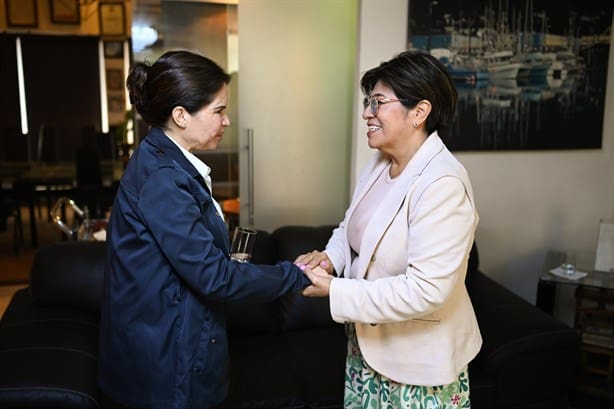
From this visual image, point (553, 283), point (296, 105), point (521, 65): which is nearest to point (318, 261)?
point (553, 283)

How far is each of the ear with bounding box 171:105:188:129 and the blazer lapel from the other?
524 mm

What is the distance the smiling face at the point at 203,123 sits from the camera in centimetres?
135

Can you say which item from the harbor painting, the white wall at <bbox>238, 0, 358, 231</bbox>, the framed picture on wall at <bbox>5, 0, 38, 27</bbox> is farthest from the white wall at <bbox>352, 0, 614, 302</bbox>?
the framed picture on wall at <bbox>5, 0, 38, 27</bbox>

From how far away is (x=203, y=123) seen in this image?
1.36m

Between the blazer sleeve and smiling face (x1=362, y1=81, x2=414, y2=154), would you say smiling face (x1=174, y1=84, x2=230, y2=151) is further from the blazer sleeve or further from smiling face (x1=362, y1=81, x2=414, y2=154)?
the blazer sleeve

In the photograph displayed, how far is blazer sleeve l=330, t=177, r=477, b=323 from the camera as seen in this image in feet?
4.37

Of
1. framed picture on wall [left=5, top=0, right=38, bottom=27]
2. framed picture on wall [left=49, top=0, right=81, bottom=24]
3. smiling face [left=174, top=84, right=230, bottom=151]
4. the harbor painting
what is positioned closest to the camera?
smiling face [left=174, top=84, right=230, bottom=151]

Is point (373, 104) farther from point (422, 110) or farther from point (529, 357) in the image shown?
point (529, 357)

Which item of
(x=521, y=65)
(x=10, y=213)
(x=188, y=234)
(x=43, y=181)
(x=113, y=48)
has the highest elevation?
(x=113, y=48)

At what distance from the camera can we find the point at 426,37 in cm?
310

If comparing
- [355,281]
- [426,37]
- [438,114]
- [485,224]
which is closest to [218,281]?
[355,281]

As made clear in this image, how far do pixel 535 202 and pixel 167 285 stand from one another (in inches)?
109

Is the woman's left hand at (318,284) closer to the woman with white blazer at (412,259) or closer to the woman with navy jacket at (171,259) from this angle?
the woman with white blazer at (412,259)

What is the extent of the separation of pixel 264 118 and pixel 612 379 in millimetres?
A: 2176
